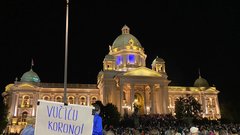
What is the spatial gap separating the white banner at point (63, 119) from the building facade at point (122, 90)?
180 ft

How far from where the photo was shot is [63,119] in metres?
5.43

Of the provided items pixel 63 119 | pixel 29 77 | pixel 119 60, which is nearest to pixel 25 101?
pixel 29 77

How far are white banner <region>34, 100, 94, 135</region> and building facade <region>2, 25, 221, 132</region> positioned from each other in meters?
54.8

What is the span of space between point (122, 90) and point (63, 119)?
5659 centimetres

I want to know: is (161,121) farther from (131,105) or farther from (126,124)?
(131,105)

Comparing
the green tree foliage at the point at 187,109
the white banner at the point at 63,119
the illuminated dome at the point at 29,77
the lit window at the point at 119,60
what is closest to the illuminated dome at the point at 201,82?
the lit window at the point at 119,60

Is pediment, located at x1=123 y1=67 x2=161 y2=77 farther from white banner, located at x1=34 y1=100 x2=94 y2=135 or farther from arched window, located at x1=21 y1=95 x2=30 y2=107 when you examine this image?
white banner, located at x1=34 y1=100 x2=94 y2=135

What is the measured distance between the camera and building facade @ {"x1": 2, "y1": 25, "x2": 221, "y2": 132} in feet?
206

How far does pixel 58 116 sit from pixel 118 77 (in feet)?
187

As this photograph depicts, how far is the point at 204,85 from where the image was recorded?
83.2 meters

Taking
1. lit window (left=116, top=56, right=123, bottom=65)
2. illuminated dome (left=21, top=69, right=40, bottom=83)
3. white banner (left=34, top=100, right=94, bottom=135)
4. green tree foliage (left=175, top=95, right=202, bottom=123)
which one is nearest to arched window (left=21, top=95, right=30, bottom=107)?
illuminated dome (left=21, top=69, right=40, bottom=83)

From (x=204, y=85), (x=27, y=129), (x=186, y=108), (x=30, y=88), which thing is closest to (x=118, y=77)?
(x=186, y=108)

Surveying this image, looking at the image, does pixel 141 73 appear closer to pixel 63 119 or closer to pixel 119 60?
pixel 119 60

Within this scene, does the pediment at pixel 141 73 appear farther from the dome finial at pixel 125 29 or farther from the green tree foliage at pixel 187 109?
the dome finial at pixel 125 29
